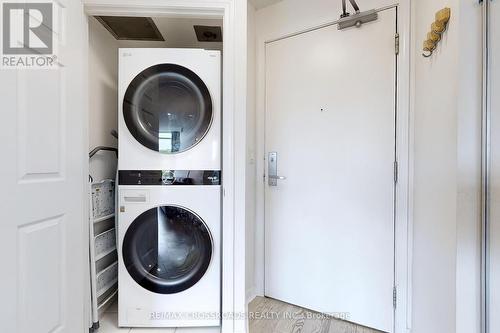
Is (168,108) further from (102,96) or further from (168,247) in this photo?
(168,247)

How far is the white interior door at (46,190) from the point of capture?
0.95 meters

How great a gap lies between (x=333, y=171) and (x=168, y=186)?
3.81 feet

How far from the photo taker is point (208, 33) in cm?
210

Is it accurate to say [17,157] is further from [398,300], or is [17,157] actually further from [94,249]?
[398,300]

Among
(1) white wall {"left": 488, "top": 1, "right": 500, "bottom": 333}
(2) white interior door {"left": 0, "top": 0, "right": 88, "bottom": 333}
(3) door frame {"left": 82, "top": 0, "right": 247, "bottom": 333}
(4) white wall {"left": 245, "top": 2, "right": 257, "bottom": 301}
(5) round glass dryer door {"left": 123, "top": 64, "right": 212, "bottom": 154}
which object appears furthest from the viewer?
(4) white wall {"left": 245, "top": 2, "right": 257, "bottom": 301}

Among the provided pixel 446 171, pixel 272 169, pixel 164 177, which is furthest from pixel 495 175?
pixel 164 177

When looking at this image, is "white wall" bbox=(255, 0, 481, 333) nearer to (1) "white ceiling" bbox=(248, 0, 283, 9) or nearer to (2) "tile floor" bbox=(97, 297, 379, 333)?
(2) "tile floor" bbox=(97, 297, 379, 333)

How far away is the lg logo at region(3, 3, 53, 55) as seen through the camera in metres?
0.98

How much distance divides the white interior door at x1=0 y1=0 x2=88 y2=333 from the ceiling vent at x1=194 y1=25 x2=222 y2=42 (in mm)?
890

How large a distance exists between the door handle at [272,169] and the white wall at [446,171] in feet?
3.14

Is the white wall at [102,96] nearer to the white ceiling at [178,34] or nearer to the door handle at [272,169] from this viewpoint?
the white ceiling at [178,34]

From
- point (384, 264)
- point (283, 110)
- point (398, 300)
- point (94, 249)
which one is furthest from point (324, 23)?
point (94, 249)

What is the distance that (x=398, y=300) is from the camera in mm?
1549

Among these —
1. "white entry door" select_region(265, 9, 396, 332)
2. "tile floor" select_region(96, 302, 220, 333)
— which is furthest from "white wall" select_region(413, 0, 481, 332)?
"tile floor" select_region(96, 302, 220, 333)
